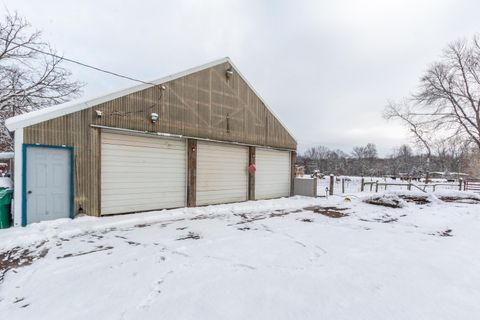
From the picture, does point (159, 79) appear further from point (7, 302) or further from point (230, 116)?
point (7, 302)

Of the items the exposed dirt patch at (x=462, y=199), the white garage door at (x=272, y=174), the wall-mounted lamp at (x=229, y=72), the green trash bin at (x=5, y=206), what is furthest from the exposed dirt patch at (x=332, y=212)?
the green trash bin at (x=5, y=206)

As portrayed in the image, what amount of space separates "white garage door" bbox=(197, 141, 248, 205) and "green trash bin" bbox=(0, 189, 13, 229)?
18.1 ft

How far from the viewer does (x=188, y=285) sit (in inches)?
124

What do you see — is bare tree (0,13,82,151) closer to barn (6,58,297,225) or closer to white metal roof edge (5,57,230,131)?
white metal roof edge (5,57,230,131)

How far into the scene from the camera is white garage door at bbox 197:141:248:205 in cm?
994

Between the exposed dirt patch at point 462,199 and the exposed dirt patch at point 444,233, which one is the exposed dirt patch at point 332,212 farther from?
the exposed dirt patch at point 462,199

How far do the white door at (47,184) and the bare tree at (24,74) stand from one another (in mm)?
10013

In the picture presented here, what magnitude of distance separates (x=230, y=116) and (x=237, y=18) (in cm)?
390

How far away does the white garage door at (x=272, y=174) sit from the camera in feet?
40.3

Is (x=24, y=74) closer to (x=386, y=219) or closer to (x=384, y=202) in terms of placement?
(x=386, y=219)

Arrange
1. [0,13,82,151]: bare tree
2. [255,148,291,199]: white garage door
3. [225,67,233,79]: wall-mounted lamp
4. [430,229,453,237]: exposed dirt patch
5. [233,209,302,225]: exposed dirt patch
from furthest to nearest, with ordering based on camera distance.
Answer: [0,13,82,151]: bare tree < [255,148,291,199]: white garage door < [225,67,233,79]: wall-mounted lamp < [233,209,302,225]: exposed dirt patch < [430,229,453,237]: exposed dirt patch

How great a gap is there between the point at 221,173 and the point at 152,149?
3.22 meters

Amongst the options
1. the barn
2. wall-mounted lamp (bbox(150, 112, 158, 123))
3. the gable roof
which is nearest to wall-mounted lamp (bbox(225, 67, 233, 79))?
the barn

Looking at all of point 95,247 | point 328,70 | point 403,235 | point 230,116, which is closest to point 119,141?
point 95,247
